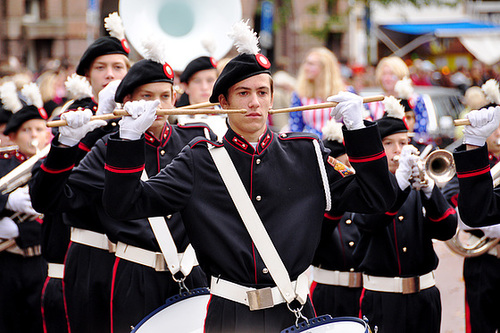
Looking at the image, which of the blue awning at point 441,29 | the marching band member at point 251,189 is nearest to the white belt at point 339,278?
the marching band member at point 251,189

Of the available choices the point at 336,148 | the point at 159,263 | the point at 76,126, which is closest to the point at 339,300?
the point at 336,148

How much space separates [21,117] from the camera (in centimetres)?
640

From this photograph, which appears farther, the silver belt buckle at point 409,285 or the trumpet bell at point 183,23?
the trumpet bell at point 183,23

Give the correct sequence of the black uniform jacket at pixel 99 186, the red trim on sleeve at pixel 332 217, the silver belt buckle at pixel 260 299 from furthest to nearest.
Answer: the red trim on sleeve at pixel 332 217 → the black uniform jacket at pixel 99 186 → the silver belt buckle at pixel 260 299

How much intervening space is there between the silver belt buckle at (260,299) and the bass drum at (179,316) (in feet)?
1.89

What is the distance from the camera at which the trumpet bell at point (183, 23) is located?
759 cm

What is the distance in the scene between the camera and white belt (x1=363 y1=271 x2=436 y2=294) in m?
5.32

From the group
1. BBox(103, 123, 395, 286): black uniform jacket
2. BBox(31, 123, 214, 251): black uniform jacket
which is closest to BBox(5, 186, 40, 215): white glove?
BBox(31, 123, 214, 251): black uniform jacket

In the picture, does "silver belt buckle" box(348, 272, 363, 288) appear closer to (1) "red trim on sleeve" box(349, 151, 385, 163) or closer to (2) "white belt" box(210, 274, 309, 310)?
(2) "white belt" box(210, 274, 309, 310)

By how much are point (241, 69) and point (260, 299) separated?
102cm

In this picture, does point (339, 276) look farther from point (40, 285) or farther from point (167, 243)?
point (40, 285)

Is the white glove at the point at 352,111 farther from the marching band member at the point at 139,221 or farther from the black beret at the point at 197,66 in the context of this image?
the black beret at the point at 197,66

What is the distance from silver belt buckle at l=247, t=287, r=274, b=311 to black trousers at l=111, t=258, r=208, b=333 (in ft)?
4.17

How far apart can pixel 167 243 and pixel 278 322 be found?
1.13 meters
